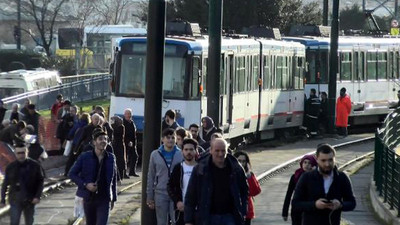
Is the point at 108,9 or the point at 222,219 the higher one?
the point at 108,9

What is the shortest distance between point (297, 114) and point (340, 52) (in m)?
3.72

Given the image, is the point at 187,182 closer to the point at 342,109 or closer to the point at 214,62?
the point at 214,62

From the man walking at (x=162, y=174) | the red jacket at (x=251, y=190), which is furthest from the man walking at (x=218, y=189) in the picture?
the man walking at (x=162, y=174)

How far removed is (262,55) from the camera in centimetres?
3366

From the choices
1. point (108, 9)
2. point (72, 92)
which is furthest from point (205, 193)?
point (108, 9)

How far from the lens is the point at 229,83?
97.9 ft

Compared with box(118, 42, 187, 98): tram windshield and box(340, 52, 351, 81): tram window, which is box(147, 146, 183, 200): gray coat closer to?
box(118, 42, 187, 98): tram windshield

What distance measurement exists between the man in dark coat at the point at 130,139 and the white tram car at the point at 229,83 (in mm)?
2026

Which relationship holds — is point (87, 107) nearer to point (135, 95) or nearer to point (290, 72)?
point (290, 72)

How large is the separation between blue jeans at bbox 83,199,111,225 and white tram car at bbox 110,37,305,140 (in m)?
13.0

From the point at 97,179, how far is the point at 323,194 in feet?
14.3

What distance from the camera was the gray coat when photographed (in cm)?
1388

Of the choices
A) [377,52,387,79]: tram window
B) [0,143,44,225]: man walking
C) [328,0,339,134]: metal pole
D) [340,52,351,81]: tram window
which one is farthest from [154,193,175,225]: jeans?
[377,52,387,79]: tram window

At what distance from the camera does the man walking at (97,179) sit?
46.6 ft
